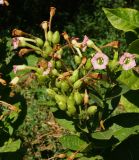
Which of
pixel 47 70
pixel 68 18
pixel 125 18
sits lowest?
pixel 68 18

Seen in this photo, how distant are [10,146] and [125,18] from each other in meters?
0.93

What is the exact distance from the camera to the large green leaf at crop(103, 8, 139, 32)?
2.22 metres

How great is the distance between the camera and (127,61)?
210 centimetres

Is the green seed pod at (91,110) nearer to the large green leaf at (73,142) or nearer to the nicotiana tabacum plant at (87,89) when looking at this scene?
the nicotiana tabacum plant at (87,89)

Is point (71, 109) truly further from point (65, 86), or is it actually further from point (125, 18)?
point (125, 18)

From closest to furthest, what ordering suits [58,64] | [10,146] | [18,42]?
[58,64] < [18,42] < [10,146]

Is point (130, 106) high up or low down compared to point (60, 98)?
down

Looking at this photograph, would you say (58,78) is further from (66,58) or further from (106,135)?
(66,58)

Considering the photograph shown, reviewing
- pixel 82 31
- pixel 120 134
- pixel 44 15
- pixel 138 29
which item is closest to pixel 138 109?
pixel 120 134

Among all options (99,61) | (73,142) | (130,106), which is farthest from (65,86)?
(130,106)

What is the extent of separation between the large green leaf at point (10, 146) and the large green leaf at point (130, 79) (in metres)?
0.77

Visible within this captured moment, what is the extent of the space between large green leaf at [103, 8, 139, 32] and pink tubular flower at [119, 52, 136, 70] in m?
0.13

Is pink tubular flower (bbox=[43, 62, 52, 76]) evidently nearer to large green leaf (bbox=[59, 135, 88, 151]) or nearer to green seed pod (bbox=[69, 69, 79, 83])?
green seed pod (bbox=[69, 69, 79, 83])

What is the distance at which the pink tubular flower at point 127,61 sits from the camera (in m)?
2.11
